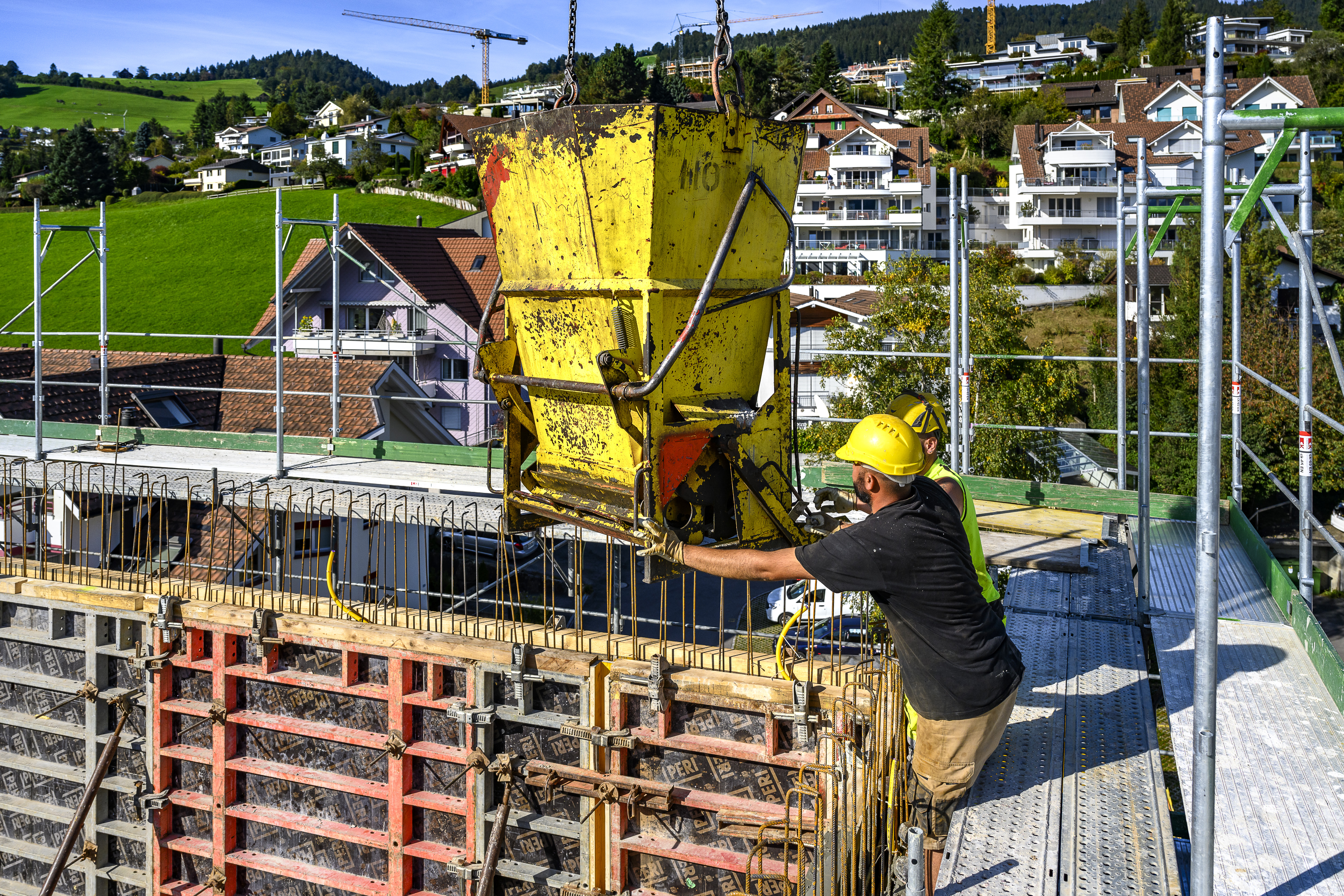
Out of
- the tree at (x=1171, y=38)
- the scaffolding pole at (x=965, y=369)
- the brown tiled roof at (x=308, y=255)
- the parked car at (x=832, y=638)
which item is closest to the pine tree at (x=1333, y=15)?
the tree at (x=1171, y=38)

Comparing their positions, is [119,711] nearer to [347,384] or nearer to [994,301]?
[347,384]

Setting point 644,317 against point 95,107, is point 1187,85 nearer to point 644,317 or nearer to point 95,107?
point 644,317

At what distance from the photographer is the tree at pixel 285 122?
362 ft

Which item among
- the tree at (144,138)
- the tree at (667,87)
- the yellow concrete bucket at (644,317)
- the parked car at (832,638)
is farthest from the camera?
the tree at (144,138)

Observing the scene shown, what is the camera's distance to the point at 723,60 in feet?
15.9

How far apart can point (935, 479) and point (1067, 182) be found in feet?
183

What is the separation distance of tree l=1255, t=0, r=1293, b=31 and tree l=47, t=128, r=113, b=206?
11666 centimetres

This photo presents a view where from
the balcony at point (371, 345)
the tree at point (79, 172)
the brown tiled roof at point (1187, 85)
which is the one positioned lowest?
the balcony at point (371, 345)

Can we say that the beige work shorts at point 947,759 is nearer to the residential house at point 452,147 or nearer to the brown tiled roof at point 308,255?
the brown tiled roof at point 308,255

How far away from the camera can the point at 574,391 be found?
508 centimetres

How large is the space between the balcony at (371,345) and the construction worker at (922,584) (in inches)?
963

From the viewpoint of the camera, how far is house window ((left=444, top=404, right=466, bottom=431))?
90.8 feet

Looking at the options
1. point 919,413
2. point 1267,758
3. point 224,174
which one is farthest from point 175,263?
point 1267,758

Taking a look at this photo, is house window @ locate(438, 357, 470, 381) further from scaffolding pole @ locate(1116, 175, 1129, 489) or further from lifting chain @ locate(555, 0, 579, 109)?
lifting chain @ locate(555, 0, 579, 109)
